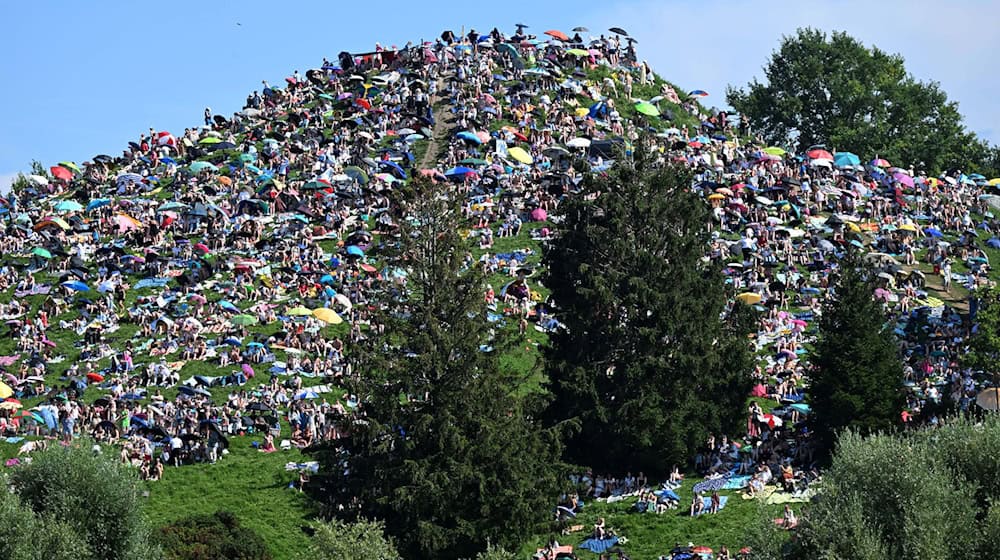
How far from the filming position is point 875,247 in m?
79.6

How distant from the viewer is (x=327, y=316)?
68.9 meters

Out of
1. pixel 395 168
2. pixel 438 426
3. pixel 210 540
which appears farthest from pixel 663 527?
pixel 395 168

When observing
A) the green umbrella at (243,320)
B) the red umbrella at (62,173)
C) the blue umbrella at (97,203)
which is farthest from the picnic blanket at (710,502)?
the red umbrella at (62,173)

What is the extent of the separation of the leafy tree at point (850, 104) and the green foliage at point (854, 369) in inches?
2875

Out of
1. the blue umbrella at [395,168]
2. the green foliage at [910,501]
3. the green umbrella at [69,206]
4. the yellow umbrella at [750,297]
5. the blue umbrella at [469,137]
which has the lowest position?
the green foliage at [910,501]

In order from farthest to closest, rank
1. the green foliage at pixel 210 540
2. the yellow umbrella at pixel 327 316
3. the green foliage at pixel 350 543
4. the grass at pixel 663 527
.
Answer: the yellow umbrella at pixel 327 316, the grass at pixel 663 527, the green foliage at pixel 210 540, the green foliage at pixel 350 543

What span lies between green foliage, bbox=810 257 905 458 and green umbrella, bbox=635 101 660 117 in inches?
1716

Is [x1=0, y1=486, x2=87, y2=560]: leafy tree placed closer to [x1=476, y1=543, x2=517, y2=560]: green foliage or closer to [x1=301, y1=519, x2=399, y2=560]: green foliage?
[x1=301, y1=519, x2=399, y2=560]: green foliage

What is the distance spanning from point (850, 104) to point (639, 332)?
7959 centimetres

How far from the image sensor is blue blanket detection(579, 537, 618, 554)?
48.1m

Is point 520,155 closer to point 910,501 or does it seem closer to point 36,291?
point 36,291

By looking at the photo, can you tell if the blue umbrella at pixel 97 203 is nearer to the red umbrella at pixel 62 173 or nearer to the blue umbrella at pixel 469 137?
the red umbrella at pixel 62 173

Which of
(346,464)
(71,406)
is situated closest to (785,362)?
(346,464)

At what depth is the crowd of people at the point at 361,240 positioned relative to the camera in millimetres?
58969
